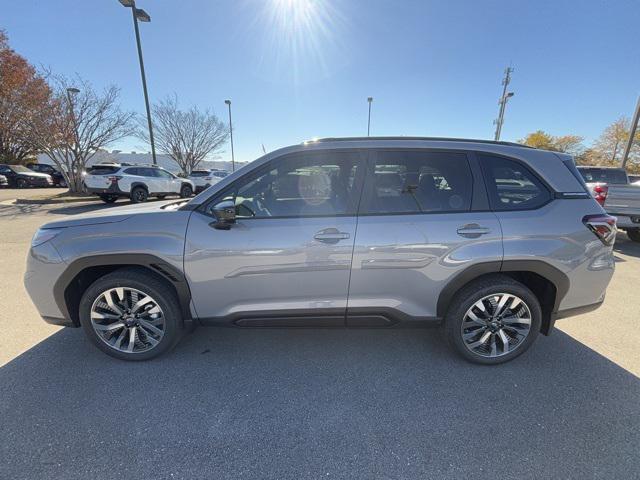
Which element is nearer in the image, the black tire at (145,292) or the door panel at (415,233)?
the door panel at (415,233)

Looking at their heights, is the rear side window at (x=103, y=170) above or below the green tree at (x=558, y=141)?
below

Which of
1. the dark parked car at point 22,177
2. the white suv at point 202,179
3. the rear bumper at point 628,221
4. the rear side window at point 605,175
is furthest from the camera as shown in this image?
the dark parked car at point 22,177

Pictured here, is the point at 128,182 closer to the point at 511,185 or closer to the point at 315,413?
the point at 315,413

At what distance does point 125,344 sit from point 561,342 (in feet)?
13.3

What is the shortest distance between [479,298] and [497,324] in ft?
1.02

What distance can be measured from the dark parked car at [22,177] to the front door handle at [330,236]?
2729 cm

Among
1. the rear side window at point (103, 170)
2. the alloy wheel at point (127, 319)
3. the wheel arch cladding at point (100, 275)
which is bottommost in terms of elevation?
the alloy wheel at point (127, 319)

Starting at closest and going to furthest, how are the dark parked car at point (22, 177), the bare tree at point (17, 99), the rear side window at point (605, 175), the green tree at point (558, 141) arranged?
1. the rear side window at point (605, 175)
2. the bare tree at point (17, 99)
3. the dark parked car at point (22, 177)
4. the green tree at point (558, 141)

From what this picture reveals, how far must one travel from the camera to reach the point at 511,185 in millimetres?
2488

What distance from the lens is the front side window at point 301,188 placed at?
240 cm

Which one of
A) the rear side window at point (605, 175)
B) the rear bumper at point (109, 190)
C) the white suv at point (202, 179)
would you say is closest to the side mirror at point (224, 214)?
the rear side window at point (605, 175)

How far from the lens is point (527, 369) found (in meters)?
2.55

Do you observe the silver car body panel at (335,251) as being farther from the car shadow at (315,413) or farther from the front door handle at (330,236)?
the car shadow at (315,413)

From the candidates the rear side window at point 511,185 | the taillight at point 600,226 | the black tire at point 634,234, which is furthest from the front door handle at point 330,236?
the black tire at point 634,234
